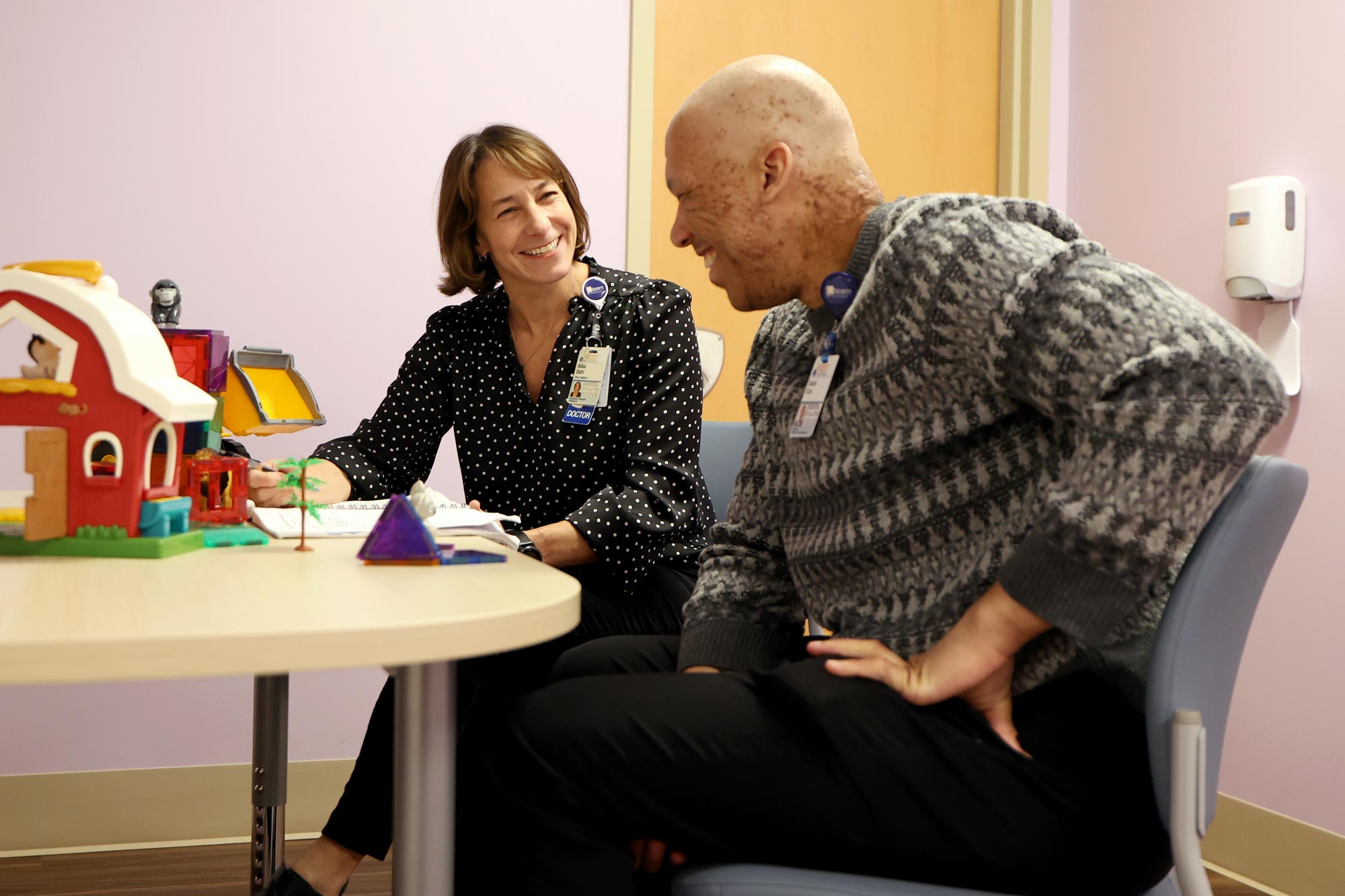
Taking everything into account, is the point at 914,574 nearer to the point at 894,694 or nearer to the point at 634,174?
the point at 894,694

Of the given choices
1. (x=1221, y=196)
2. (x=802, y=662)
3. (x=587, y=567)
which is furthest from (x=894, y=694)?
(x=1221, y=196)

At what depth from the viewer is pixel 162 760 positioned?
8.54 ft

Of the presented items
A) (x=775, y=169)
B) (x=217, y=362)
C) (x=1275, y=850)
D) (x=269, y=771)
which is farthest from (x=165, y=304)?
(x=1275, y=850)

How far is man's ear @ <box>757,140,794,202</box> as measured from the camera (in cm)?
A: 122

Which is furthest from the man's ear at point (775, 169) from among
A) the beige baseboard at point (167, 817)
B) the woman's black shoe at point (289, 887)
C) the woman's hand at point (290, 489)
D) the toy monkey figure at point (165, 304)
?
the beige baseboard at point (167, 817)

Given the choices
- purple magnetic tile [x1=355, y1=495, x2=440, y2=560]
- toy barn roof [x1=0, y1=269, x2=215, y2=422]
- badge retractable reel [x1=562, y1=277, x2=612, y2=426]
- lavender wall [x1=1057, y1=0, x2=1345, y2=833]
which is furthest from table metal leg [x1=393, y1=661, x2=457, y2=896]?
lavender wall [x1=1057, y1=0, x2=1345, y2=833]

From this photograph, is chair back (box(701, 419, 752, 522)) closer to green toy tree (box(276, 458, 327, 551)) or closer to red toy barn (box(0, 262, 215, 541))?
green toy tree (box(276, 458, 327, 551))

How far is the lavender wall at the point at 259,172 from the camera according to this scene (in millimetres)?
2537

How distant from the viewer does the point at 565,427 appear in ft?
6.16

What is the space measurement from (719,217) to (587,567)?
67 cm

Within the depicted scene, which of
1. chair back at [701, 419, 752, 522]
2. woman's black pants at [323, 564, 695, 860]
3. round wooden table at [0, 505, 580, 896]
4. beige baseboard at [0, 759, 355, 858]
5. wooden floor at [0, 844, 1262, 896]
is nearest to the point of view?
round wooden table at [0, 505, 580, 896]

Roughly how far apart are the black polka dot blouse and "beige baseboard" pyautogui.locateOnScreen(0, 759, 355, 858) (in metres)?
1.06

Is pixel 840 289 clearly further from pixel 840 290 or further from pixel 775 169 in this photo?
pixel 775 169

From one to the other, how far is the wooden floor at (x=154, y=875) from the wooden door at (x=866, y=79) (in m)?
1.54
